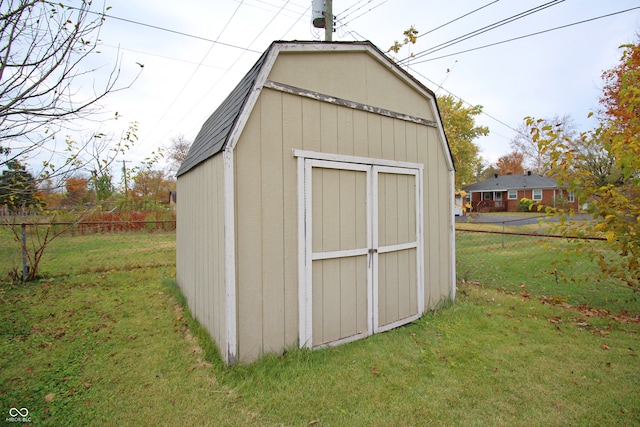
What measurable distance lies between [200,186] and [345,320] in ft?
7.49

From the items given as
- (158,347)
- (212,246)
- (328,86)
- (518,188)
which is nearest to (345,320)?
(212,246)

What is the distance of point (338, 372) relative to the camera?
8.87 ft

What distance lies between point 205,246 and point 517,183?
34077 mm

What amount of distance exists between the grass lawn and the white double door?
0.73 ft

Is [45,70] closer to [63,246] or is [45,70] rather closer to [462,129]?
[63,246]

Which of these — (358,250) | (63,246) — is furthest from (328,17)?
(63,246)

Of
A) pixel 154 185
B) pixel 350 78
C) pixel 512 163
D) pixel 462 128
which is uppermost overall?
pixel 512 163

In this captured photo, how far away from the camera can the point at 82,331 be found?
11.8 ft

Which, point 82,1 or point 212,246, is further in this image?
point 212,246

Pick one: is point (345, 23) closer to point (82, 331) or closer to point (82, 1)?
point (82, 1)

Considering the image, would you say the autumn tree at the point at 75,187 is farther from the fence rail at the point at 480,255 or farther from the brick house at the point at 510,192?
the brick house at the point at 510,192

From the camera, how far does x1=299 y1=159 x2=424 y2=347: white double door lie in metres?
3.09

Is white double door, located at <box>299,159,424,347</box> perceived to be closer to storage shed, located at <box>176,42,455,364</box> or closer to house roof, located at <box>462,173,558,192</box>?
storage shed, located at <box>176,42,455,364</box>

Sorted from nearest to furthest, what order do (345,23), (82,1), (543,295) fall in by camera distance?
(82,1), (543,295), (345,23)
